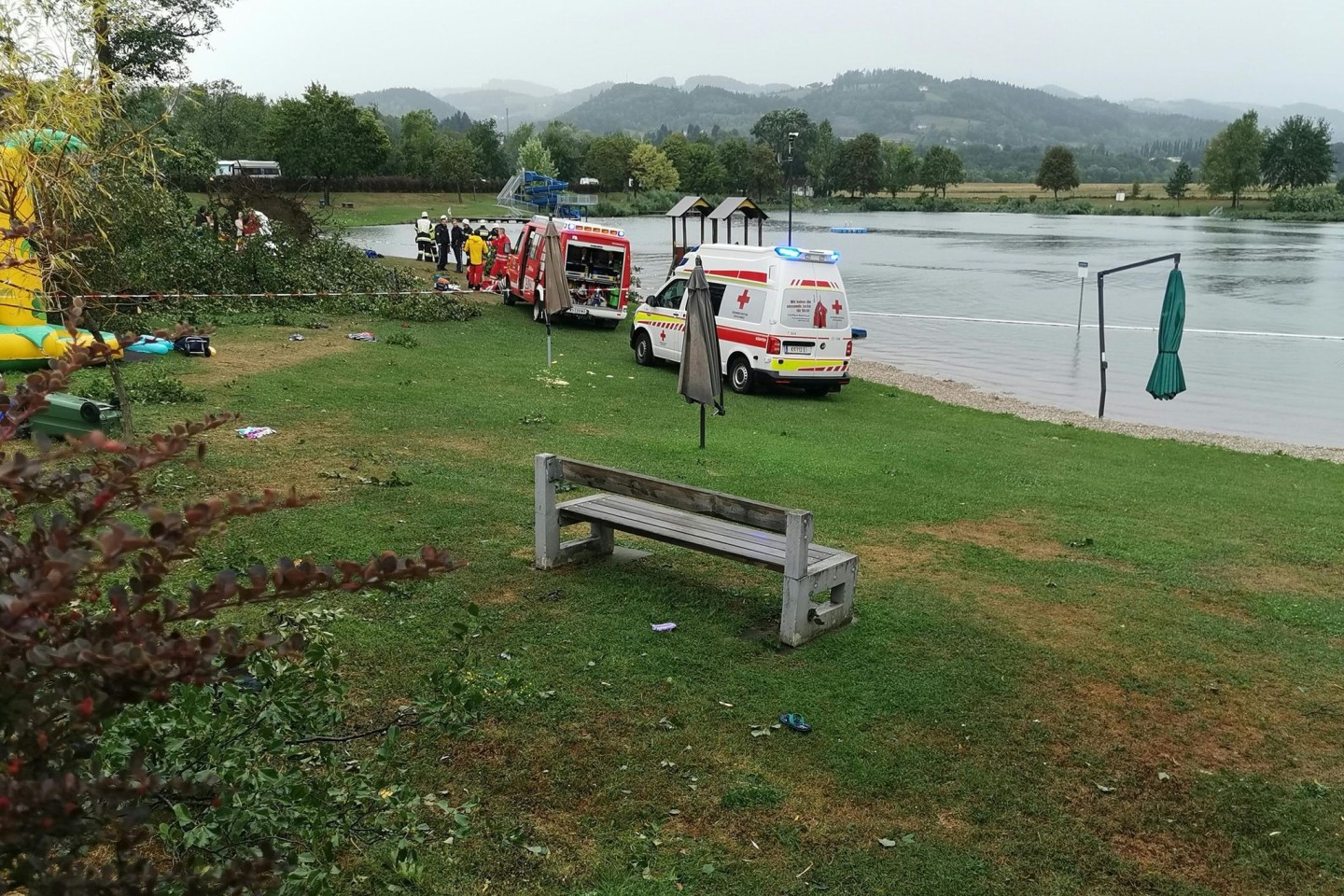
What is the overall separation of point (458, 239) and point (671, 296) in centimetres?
1626

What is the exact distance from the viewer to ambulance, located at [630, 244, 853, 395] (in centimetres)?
1739

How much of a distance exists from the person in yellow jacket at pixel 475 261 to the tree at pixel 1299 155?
143 m

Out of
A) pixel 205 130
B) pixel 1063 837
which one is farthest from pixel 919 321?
pixel 205 130

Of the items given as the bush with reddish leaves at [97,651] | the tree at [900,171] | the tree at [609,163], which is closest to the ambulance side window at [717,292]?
the bush with reddish leaves at [97,651]

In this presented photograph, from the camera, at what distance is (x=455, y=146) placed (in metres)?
109

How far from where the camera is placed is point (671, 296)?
1975cm

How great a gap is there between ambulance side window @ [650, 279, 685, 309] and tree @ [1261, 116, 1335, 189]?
148 metres

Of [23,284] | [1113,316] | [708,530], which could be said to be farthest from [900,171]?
[708,530]

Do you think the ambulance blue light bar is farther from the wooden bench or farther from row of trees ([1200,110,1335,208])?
row of trees ([1200,110,1335,208])

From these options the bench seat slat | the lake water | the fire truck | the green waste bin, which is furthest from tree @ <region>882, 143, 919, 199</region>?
the bench seat slat

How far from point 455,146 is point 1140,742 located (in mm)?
111889

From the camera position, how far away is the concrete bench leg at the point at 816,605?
6230 mm

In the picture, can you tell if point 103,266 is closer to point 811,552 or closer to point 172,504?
point 172,504

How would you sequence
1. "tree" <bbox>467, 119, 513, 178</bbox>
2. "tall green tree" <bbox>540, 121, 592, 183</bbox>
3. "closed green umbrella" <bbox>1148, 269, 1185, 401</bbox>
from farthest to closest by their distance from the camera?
"tall green tree" <bbox>540, 121, 592, 183</bbox>, "tree" <bbox>467, 119, 513, 178</bbox>, "closed green umbrella" <bbox>1148, 269, 1185, 401</bbox>
